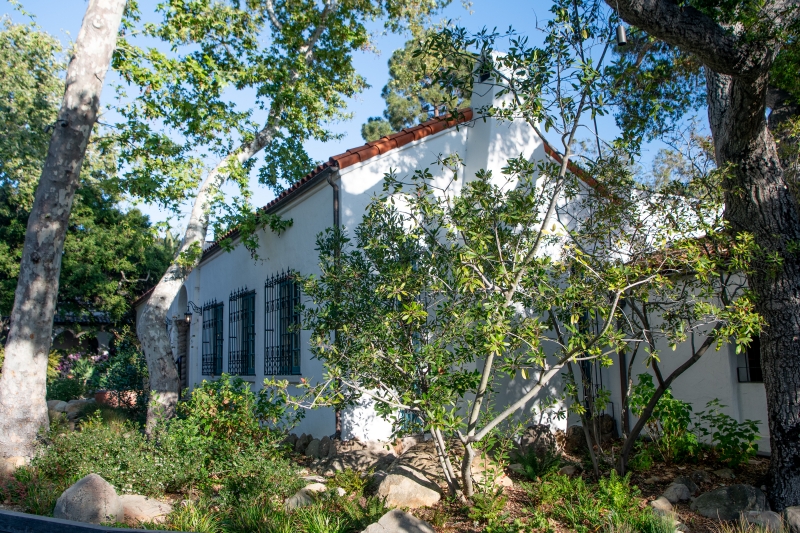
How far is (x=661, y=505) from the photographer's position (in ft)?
19.1

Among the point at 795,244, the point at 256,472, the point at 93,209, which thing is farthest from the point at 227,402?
the point at 93,209

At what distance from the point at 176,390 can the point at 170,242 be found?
2048cm

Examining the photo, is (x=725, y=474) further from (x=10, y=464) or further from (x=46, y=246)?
(x=46, y=246)

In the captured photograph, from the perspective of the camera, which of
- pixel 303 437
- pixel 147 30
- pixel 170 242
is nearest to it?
pixel 303 437

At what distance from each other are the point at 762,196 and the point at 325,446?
6.08m

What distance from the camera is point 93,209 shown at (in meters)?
21.7

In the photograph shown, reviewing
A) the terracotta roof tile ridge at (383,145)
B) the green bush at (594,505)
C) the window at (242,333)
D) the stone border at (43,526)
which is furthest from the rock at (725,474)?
the window at (242,333)

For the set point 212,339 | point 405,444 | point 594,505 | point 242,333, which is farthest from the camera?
point 212,339

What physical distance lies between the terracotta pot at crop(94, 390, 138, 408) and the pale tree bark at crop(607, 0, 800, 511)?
1141cm

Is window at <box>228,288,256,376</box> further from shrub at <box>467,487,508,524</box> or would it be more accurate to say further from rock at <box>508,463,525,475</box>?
shrub at <box>467,487,508,524</box>

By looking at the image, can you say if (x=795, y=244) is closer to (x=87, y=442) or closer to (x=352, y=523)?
(x=352, y=523)

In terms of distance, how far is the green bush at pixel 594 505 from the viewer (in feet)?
17.2

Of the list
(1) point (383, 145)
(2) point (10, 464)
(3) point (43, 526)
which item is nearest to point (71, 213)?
(2) point (10, 464)

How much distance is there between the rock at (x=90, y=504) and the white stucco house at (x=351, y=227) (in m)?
2.58
